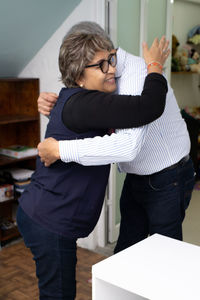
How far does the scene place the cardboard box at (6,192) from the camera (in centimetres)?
296

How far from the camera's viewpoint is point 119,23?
9.32 ft

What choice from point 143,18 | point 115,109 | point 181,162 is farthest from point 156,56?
point 143,18

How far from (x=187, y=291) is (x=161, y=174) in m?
0.65

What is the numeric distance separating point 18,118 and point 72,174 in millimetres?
1752

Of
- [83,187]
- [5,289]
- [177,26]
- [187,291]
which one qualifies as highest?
[177,26]

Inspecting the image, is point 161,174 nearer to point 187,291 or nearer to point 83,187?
point 83,187

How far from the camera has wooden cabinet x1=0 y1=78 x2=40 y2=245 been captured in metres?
3.09

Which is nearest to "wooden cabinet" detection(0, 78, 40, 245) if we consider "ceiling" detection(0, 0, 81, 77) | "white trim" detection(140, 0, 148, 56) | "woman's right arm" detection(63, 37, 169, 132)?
"ceiling" detection(0, 0, 81, 77)

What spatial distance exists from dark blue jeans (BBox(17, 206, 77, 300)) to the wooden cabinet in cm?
165

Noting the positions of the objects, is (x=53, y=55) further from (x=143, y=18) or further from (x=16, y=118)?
(x=143, y=18)

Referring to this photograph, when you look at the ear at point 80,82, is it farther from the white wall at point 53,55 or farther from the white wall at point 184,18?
the white wall at point 184,18

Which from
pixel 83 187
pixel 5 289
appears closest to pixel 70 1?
pixel 83 187

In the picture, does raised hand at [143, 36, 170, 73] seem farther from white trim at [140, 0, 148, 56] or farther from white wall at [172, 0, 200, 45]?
white wall at [172, 0, 200, 45]

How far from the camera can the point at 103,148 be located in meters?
1.33
